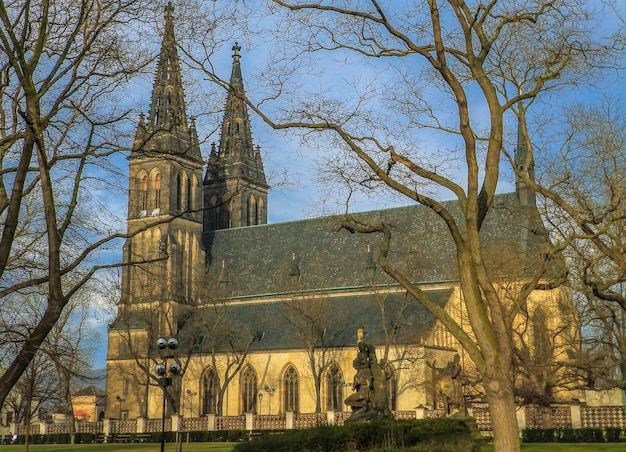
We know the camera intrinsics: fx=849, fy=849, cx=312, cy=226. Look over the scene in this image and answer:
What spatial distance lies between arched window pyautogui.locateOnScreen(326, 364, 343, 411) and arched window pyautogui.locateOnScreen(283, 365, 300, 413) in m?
2.63

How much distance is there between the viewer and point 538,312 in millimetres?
56125

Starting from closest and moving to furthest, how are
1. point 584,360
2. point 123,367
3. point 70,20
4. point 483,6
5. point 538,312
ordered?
point 70,20 → point 483,6 → point 584,360 → point 538,312 → point 123,367

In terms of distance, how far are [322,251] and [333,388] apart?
1350cm

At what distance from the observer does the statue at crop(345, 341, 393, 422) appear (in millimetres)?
29969

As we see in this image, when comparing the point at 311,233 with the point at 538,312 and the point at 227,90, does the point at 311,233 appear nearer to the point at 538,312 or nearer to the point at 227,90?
the point at 538,312

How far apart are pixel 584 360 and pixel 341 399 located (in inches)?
1057

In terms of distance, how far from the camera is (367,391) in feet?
98.9

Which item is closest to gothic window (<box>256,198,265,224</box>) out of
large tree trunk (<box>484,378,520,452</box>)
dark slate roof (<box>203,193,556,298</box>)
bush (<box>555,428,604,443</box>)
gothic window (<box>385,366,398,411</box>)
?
dark slate roof (<box>203,193,556,298</box>)

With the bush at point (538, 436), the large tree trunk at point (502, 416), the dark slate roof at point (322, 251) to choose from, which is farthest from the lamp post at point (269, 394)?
the large tree trunk at point (502, 416)

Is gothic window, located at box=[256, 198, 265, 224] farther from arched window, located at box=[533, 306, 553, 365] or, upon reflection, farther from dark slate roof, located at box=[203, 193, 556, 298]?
arched window, located at box=[533, 306, 553, 365]

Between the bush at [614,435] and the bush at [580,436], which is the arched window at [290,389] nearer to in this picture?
the bush at [580,436]

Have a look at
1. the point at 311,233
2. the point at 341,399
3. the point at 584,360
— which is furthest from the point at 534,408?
the point at 311,233

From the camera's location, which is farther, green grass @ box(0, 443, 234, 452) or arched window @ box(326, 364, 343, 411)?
arched window @ box(326, 364, 343, 411)

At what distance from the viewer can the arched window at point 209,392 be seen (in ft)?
220
